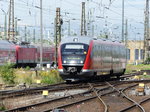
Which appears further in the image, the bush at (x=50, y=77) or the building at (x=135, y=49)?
the building at (x=135, y=49)

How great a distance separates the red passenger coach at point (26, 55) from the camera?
51938 millimetres

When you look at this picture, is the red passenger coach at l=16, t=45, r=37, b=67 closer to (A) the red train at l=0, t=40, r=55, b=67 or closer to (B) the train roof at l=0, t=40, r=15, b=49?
(A) the red train at l=0, t=40, r=55, b=67

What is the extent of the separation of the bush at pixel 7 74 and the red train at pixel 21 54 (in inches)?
626

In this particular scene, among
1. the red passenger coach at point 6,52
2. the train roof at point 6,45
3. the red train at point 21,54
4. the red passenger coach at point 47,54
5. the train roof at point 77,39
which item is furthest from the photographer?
the red passenger coach at point 47,54

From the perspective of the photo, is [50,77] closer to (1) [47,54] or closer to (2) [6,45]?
(2) [6,45]

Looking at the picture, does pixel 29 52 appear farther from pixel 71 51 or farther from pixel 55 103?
pixel 55 103

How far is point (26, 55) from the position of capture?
179 ft

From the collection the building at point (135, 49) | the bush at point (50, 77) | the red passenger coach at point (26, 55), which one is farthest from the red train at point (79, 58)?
the building at point (135, 49)

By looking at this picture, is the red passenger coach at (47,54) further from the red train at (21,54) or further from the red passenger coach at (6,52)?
the red passenger coach at (6,52)

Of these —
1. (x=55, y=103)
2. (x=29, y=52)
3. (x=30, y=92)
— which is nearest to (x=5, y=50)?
(x=29, y=52)

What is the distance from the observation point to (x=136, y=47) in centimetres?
10644

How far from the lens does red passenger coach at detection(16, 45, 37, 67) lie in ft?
170

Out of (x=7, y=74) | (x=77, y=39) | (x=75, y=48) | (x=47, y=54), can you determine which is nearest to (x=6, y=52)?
(x=47, y=54)

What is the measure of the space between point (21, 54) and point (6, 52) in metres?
5.56
